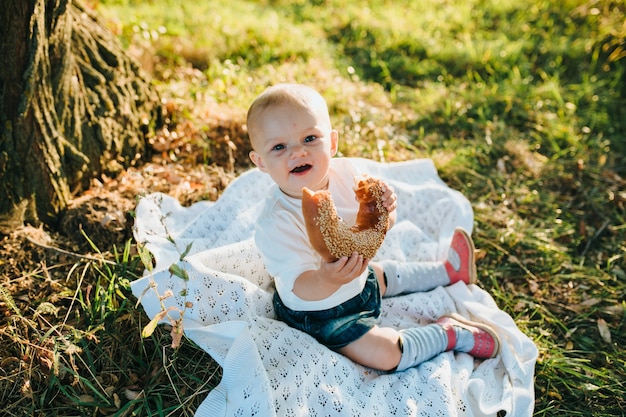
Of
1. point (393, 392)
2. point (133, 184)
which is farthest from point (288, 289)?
point (133, 184)

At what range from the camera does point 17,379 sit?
256 centimetres

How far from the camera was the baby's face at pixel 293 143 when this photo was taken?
2506 millimetres

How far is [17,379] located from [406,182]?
264 centimetres

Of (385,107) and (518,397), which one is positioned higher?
(385,107)

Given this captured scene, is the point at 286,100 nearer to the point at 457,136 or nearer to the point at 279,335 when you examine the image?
the point at 279,335

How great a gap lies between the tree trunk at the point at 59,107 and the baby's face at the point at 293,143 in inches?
57.4

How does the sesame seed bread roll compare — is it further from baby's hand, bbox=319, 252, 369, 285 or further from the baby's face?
the baby's face

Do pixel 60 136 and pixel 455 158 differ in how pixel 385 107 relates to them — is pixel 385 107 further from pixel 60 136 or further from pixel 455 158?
pixel 60 136

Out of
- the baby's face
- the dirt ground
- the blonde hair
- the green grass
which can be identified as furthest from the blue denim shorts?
the dirt ground

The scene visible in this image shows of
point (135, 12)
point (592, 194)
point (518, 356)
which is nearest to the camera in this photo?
point (518, 356)

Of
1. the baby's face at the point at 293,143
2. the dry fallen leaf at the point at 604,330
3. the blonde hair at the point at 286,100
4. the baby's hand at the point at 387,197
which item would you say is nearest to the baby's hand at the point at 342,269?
the baby's hand at the point at 387,197

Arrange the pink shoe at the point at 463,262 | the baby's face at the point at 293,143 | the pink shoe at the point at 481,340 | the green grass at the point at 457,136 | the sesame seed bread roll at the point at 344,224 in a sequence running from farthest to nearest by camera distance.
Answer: the pink shoe at the point at 463,262 < the pink shoe at the point at 481,340 < the green grass at the point at 457,136 < the baby's face at the point at 293,143 < the sesame seed bread roll at the point at 344,224

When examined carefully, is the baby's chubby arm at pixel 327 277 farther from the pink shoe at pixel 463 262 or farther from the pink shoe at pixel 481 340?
the pink shoe at pixel 463 262

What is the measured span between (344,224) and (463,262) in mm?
1182
